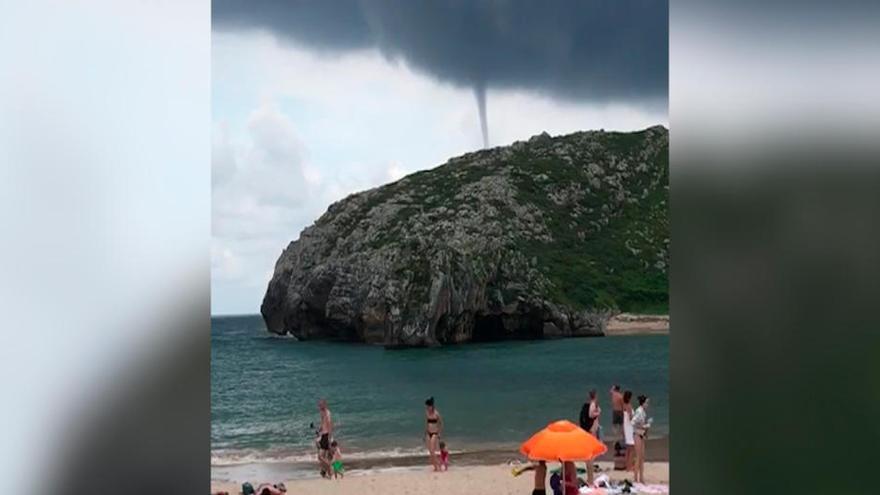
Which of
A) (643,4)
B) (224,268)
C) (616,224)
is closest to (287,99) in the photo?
(224,268)

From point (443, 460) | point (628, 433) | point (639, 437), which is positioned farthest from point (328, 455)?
point (639, 437)

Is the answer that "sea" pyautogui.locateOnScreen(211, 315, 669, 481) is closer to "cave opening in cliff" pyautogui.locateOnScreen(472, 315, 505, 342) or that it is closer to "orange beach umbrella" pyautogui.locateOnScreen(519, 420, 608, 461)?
"cave opening in cliff" pyautogui.locateOnScreen(472, 315, 505, 342)

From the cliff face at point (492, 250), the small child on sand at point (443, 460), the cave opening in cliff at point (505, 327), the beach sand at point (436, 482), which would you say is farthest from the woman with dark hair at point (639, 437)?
the cave opening in cliff at point (505, 327)

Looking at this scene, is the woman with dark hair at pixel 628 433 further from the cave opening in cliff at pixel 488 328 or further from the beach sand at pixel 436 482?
the cave opening in cliff at pixel 488 328

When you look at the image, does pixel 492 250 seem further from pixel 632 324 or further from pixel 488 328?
pixel 632 324
